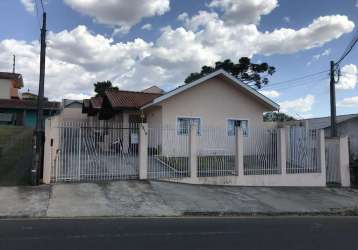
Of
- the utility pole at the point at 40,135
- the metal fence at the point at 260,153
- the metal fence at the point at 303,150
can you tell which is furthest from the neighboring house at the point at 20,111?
the metal fence at the point at 303,150

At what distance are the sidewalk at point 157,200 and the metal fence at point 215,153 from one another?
907 millimetres

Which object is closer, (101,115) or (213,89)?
(213,89)

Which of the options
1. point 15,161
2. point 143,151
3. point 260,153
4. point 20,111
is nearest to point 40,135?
point 143,151

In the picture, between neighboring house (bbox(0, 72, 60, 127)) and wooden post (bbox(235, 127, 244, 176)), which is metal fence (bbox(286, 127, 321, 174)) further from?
neighboring house (bbox(0, 72, 60, 127))

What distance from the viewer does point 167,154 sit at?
15.9m

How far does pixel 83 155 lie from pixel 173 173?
3.60 meters

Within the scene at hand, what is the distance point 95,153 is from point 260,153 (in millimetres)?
7055

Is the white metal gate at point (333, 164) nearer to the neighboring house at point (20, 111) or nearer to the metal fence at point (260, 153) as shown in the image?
the metal fence at point (260, 153)

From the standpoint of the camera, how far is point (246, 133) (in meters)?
18.5

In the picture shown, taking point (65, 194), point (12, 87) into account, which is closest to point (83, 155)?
point (65, 194)

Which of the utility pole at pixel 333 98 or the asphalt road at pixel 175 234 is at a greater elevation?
the utility pole at pixel 333 98

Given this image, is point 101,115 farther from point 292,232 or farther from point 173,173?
point 292,232

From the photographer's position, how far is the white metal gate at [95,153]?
14617mm

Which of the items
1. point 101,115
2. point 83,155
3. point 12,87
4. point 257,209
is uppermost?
point 12,87
